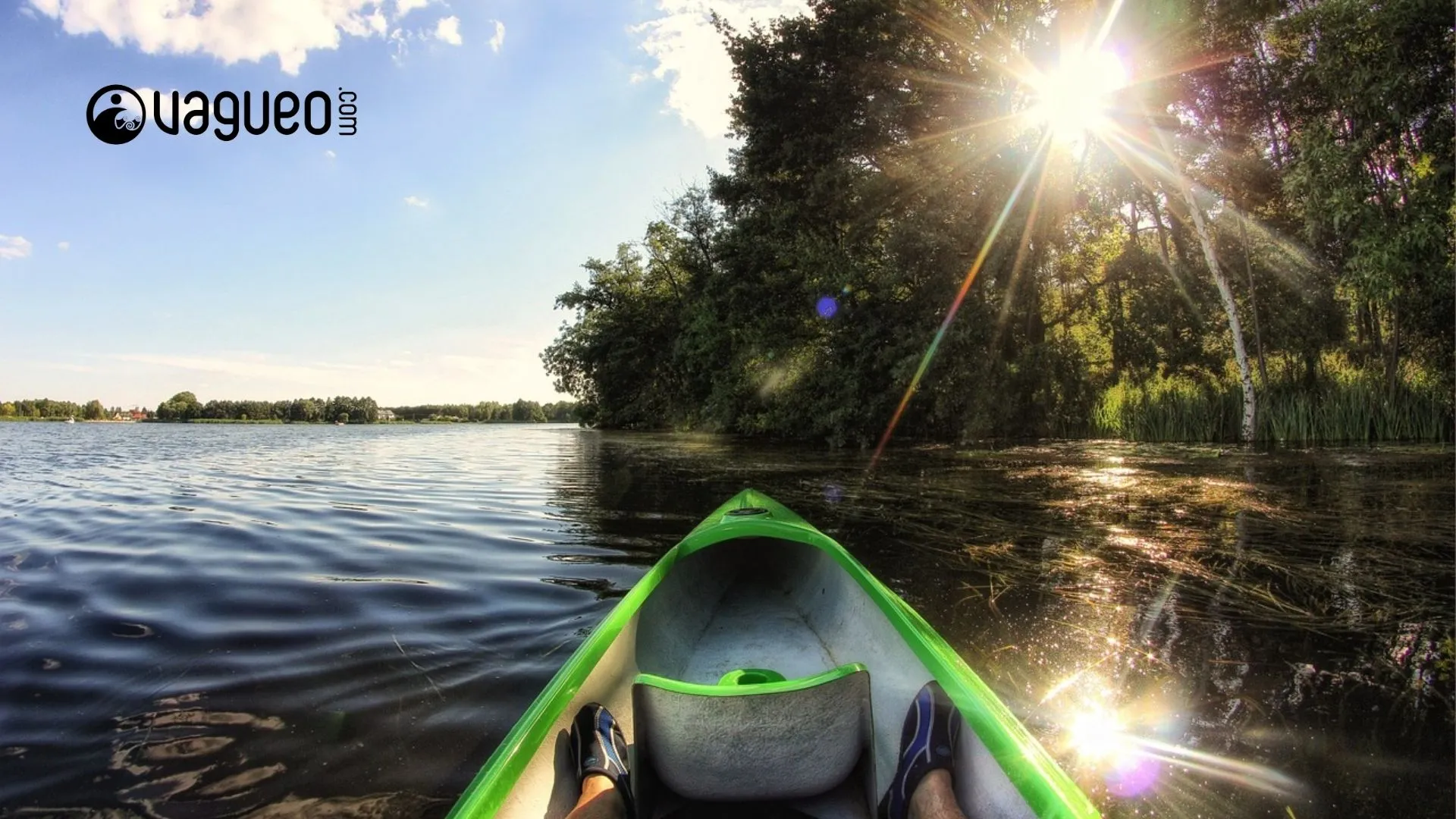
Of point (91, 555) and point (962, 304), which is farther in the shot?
point (962, 304)

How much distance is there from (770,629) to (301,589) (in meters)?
3.41

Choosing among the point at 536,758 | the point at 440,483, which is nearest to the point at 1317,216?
the point at 536,758

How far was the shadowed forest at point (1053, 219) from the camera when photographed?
45.1 ft

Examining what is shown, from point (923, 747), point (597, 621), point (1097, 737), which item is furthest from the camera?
point (597, 621)

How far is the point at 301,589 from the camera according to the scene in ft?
15.1

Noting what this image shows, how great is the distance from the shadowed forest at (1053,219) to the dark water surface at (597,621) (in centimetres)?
658

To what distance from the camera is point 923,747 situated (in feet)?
6.52

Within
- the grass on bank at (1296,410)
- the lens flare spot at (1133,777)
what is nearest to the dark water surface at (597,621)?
the lens flare spot at (1133,777)

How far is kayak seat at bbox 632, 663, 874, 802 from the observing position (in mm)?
1882

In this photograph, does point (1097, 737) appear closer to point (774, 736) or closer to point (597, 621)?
point (774, 736)

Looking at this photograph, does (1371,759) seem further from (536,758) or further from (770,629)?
(536,758)

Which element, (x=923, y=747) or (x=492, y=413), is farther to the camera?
(x=492, y=413)

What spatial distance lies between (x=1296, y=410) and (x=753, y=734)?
705 inches

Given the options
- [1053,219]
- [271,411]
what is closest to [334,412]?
[271,411]
